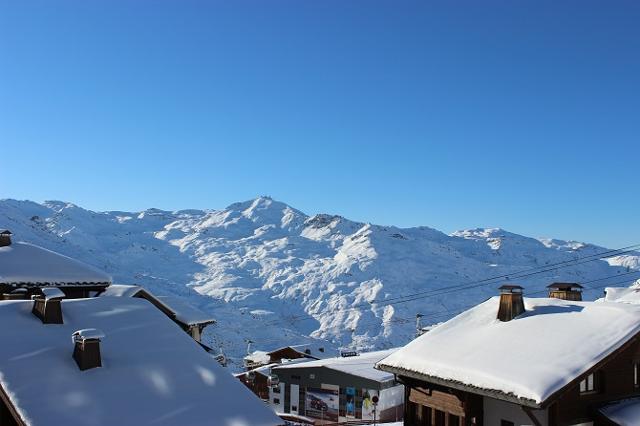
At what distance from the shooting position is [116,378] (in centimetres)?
1516

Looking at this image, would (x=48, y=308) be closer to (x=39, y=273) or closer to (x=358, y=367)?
(x=39, y=273)

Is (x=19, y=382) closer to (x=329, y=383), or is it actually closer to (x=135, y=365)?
(x=135, y=365)

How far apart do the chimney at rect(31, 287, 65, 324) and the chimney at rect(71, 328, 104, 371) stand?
1.98 m

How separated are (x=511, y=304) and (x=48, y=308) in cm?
1588

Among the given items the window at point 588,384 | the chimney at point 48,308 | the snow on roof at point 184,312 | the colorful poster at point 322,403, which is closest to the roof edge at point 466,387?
the window at point 588,384

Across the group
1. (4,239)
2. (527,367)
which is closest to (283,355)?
(4,239)

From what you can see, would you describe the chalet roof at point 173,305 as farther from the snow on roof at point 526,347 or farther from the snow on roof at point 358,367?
the snow on roof at point 526,347

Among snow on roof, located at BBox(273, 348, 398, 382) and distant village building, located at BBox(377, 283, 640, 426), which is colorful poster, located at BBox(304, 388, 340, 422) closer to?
snow on roof, located at BBox(273, 348, 398, 382)

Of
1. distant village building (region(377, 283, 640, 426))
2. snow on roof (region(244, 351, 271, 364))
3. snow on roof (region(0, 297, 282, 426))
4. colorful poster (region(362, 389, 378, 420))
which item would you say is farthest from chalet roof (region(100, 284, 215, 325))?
snow on roof (region(244, 351, 271, 364))

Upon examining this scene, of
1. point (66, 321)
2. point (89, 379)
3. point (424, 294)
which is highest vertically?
point (66, 321)

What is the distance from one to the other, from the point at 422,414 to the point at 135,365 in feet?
34.1

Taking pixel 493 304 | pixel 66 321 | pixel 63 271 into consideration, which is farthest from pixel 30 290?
pixel 493 304

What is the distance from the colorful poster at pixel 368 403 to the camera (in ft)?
125

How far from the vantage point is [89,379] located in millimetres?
14805
